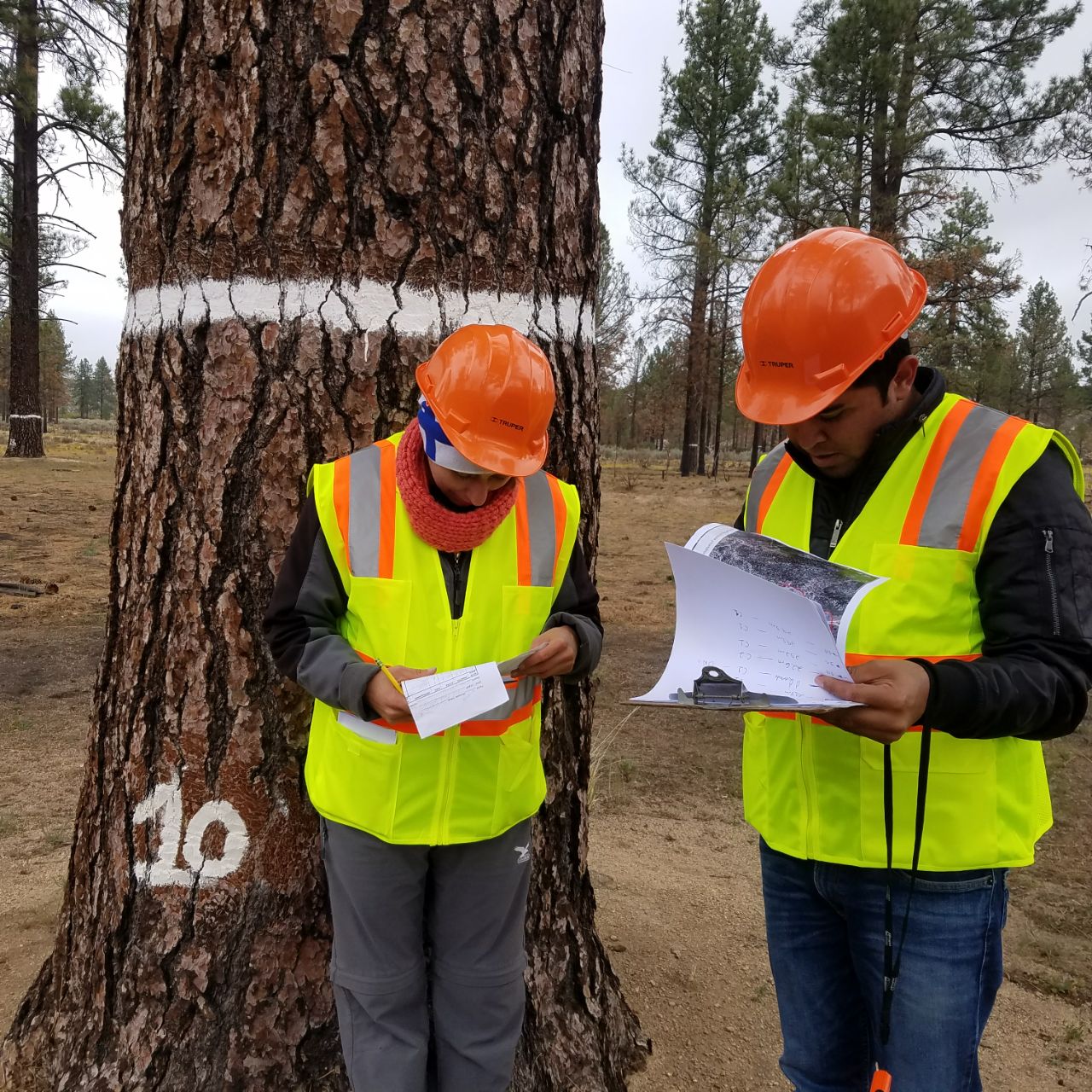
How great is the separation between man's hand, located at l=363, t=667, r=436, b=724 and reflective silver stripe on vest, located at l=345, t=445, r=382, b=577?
0.68ft

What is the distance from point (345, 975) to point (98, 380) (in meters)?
100

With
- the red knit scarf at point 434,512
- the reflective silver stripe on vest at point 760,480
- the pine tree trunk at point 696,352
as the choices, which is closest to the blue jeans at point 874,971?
the reflective silver stripe on vest at point 760,480

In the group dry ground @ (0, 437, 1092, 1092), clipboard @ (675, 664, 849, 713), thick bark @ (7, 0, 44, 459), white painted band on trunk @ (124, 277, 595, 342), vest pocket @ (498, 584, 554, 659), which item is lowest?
dry ground @ (0, 437, 1092, 1092)

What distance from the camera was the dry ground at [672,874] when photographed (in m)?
2.58

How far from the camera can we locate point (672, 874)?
3561mm

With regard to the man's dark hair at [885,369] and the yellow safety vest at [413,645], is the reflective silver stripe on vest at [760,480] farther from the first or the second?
the yellow safety vest at [413,645]

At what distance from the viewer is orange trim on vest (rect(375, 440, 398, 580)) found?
68.0 inches

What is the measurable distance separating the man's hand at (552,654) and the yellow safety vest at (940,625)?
540mm

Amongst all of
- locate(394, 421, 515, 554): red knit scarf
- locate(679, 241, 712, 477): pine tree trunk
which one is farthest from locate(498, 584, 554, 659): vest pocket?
locate(679, 241, 712, 477): pine tree trunk

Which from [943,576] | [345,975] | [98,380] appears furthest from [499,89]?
[98,380]

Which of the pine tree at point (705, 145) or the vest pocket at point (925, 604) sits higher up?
the pine tree at point (705, 145)

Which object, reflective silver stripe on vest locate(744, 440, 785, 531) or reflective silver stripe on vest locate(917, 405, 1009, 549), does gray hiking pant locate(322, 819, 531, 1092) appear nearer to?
reflective silver stripe on vest locate(744, 440, 785, 531)

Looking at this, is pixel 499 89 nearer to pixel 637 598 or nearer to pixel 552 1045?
pixel 552 1045

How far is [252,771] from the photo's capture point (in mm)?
2035
